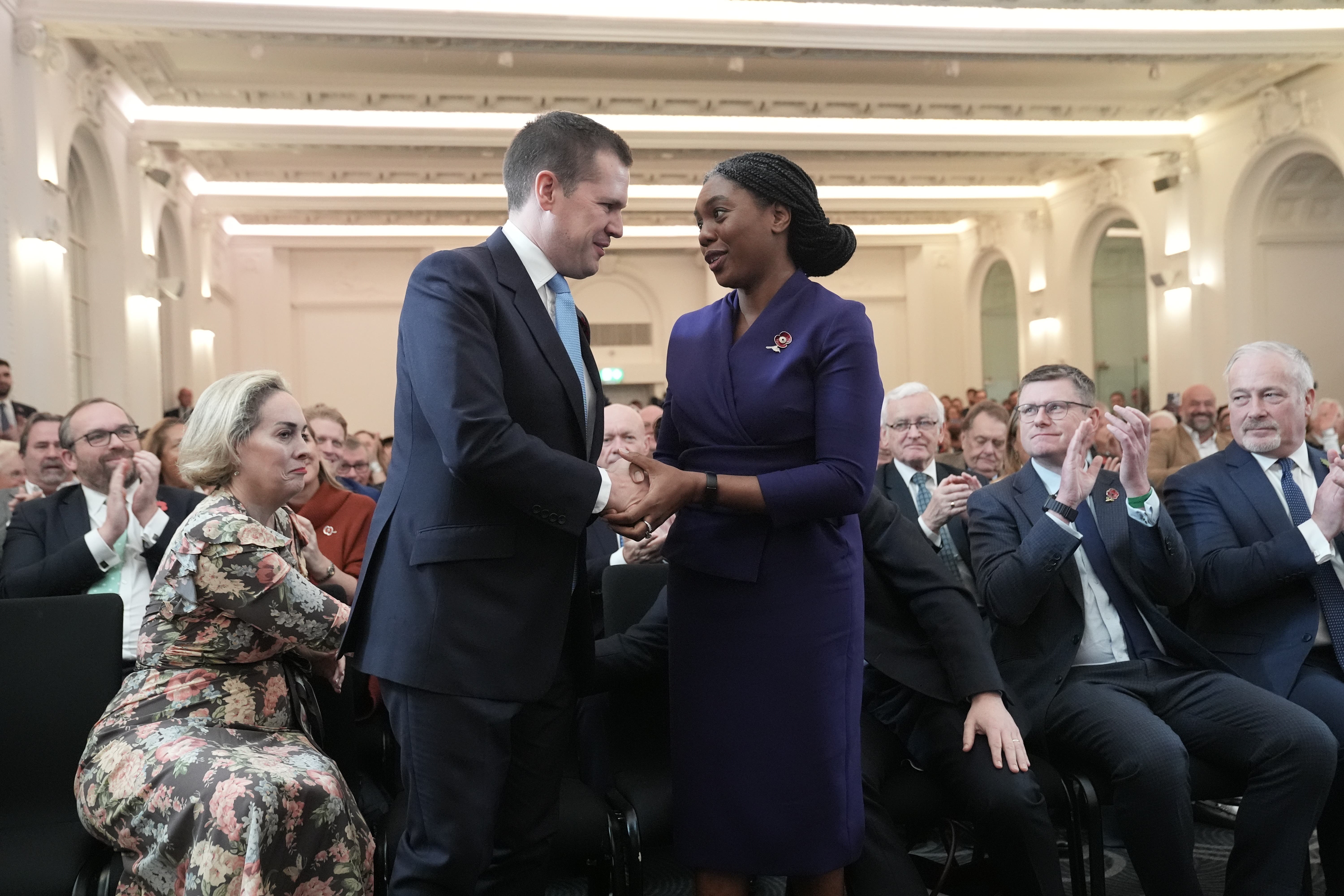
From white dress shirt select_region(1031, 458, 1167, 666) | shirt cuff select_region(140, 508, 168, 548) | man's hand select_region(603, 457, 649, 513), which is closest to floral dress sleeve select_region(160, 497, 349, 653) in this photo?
man's hand select_region(603, 457, 649, 513)

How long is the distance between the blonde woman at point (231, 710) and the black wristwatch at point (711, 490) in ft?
2.26

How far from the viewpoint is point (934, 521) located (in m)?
3.21

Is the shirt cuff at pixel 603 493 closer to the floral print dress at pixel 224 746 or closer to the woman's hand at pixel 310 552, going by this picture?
the floral print dress at pixel 224 746

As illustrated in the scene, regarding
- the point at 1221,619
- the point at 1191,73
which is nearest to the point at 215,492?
the point at 1221,619

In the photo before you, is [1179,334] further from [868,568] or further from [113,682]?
[113,682]

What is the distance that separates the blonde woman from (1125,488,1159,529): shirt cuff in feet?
6.19

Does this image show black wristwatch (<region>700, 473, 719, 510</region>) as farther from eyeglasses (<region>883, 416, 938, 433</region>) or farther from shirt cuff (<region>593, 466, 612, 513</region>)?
eyeglasses (<region>883, 416, 938, 433</region>)

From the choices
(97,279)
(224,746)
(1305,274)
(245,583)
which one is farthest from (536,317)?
(1305,274)

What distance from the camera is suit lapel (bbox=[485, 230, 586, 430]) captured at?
1.85 metres

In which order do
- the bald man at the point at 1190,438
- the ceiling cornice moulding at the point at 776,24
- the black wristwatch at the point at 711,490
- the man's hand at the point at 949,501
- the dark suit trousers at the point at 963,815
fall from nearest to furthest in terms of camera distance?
the black wristwatch at the point at 711,490 → the dark suit trousers at the point at 963,815 → the man's hand at the point at 949,501 → the bald man at the point at 1190,438 → the ceiling cornice moulding at the point at 776,24

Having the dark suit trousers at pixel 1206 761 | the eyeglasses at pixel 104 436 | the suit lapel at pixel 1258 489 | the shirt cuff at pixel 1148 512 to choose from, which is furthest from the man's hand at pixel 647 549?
the eyeglasses at pixel 104 436

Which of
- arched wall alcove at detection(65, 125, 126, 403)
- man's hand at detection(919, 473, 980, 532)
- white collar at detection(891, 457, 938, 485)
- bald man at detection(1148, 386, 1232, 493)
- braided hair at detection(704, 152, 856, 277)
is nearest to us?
braided hair at detection(704, 152, 856, 277)

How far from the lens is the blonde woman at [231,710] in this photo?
2.03 metres

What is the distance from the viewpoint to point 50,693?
262 centimetres
